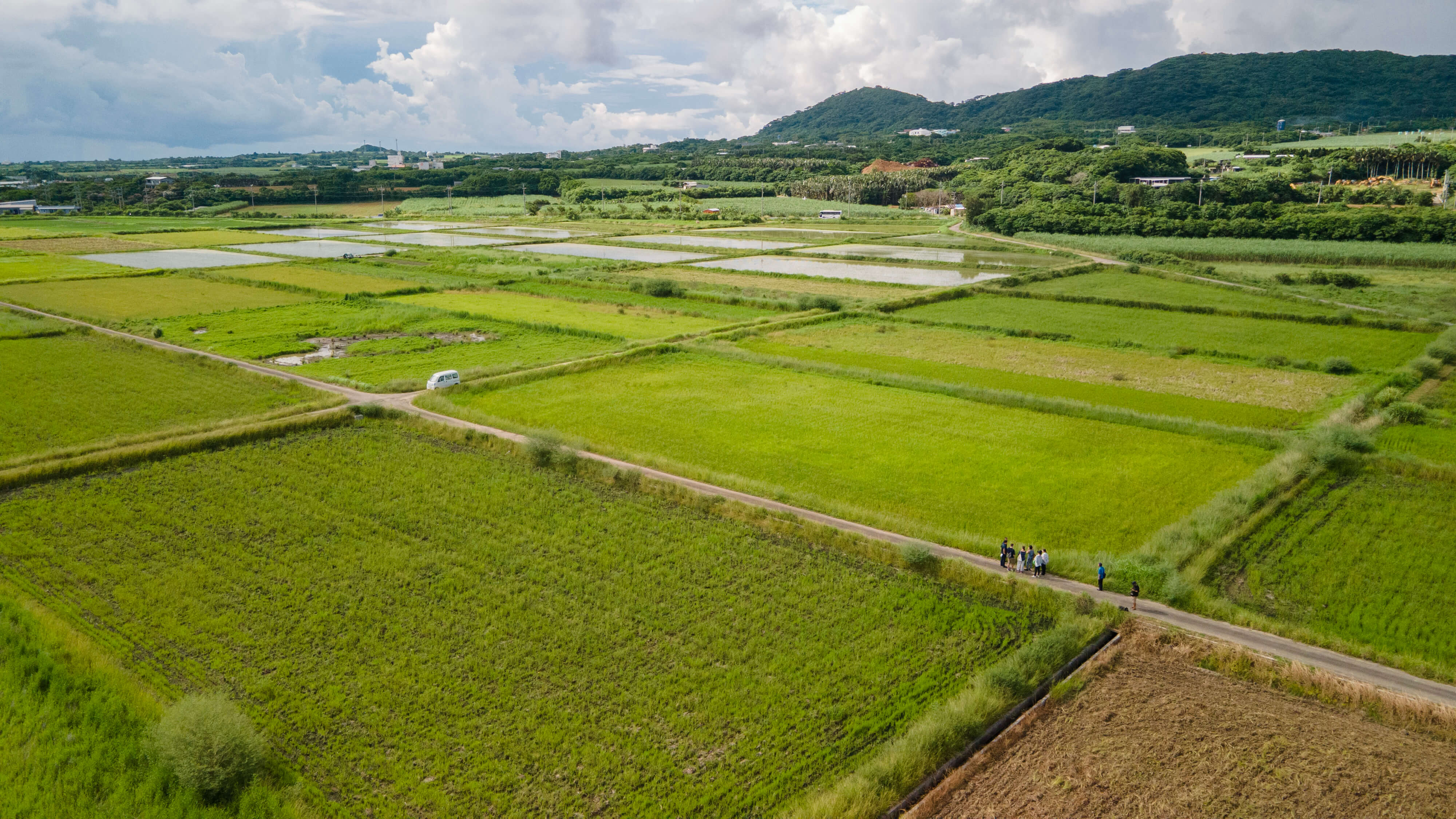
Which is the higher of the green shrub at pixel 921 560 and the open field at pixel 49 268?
the open field at pixel 49 268

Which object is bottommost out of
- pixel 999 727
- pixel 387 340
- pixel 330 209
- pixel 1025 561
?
pixel 999 727

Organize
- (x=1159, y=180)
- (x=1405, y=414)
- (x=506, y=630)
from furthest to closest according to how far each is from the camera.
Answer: (x=1159, y=180)
(x=1405, y=414)
(x=506, y=630)

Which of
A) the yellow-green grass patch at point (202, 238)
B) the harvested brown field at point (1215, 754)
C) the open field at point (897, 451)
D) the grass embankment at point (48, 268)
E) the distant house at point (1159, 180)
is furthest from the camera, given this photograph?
the distant house at point (1159, 180)

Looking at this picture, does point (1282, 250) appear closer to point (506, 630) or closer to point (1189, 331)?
point (1189, 331)

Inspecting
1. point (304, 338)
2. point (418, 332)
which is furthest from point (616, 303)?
point (304, 338)

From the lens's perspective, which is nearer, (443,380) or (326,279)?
(443,380)

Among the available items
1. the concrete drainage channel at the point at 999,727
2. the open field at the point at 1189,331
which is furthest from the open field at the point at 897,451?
the open field at the point at 1189,331

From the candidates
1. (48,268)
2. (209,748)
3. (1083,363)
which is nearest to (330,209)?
(48,268)

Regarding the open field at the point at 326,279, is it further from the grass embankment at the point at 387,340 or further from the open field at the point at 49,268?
the open field at the point at 49,268
